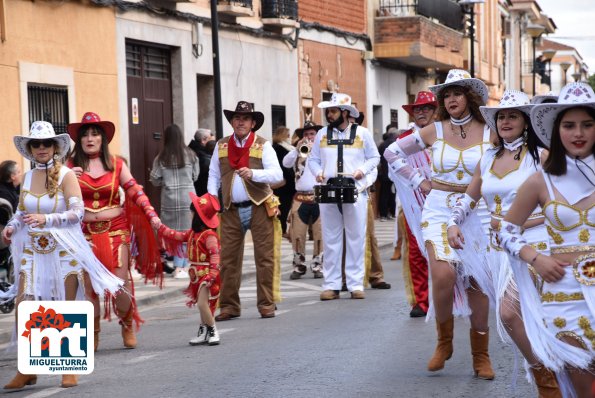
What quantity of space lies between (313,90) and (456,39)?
1084 cm

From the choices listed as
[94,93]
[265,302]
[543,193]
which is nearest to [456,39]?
[94,93]

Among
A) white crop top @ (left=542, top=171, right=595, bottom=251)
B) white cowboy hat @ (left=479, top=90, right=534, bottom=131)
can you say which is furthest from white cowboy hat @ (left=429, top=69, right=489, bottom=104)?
white crop top @ (left=542, top=171, right=595, bottom=251)

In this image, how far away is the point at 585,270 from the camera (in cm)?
552

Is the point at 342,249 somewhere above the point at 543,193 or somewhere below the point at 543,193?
below

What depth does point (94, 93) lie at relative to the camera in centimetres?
1812

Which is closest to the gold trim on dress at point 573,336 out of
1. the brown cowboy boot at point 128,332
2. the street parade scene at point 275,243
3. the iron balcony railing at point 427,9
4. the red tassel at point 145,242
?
the street parade scene at point 275,243

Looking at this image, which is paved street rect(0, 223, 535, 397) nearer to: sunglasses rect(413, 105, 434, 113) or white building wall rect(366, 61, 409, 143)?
sunglasses rect(413, 105, 434, 113)

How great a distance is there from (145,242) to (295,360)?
1931 mm

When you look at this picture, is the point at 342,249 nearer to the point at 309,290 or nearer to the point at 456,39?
the point at 309,290

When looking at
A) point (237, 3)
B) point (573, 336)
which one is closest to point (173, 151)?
point (237, 3)

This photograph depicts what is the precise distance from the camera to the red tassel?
33.5 ft

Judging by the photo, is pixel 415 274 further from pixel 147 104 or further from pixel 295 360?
pixel 147 104

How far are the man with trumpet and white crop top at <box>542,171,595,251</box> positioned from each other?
34.5 ft

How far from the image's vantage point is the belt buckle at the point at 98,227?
32.0 ft
